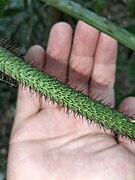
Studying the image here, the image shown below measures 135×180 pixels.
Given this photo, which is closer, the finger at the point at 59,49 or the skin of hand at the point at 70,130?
the skin of hand at the point at 70,130

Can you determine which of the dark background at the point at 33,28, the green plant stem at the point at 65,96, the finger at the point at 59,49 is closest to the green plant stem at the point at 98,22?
the finger at the point at 59,49

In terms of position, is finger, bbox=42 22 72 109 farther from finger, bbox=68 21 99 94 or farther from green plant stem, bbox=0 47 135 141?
green plant stem, bbox=0 47 135 141

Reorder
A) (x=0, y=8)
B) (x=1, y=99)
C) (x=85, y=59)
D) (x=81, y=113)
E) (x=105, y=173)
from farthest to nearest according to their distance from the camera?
(x=1, y=99), (x=85, y=59), (x=0, y=8), (x=105, y=173), (x=81, y=113)

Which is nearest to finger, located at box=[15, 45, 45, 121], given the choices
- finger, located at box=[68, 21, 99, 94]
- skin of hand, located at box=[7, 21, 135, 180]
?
skin of hand, located at box=[7, 21, 135, 180]

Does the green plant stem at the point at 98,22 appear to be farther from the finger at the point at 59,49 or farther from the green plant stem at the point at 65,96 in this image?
the green plant stem at the point at 65,96

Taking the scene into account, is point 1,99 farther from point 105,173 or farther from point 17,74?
point 17,74

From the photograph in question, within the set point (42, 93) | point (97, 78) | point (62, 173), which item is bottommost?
point (62, 173)

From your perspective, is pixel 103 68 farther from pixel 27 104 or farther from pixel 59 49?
pixel 27 104

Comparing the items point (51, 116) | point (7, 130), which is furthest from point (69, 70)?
point (7, 130)
